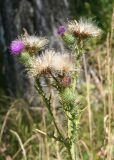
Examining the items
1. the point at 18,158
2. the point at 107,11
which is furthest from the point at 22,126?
the point at 107,11

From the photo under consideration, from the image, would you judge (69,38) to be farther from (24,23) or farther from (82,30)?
(24,23)

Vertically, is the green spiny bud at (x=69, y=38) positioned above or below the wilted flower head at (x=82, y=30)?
below

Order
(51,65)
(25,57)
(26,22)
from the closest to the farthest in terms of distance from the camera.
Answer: (51,65), (25,57), (26,22)

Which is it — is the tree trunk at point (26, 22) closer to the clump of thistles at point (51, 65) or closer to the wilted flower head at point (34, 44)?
the wilted flower head at point (34, 44)

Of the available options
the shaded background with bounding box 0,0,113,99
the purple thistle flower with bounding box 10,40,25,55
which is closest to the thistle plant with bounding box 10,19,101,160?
the purple thistle flower with bounding box 10,40,25,55

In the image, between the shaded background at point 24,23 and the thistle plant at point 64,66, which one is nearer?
the thistle plant at point 64,66

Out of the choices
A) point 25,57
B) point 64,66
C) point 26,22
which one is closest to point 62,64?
point 64,66

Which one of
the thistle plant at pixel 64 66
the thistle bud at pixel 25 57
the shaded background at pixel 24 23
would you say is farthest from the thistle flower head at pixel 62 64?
the shaded background at pixel 24 23
